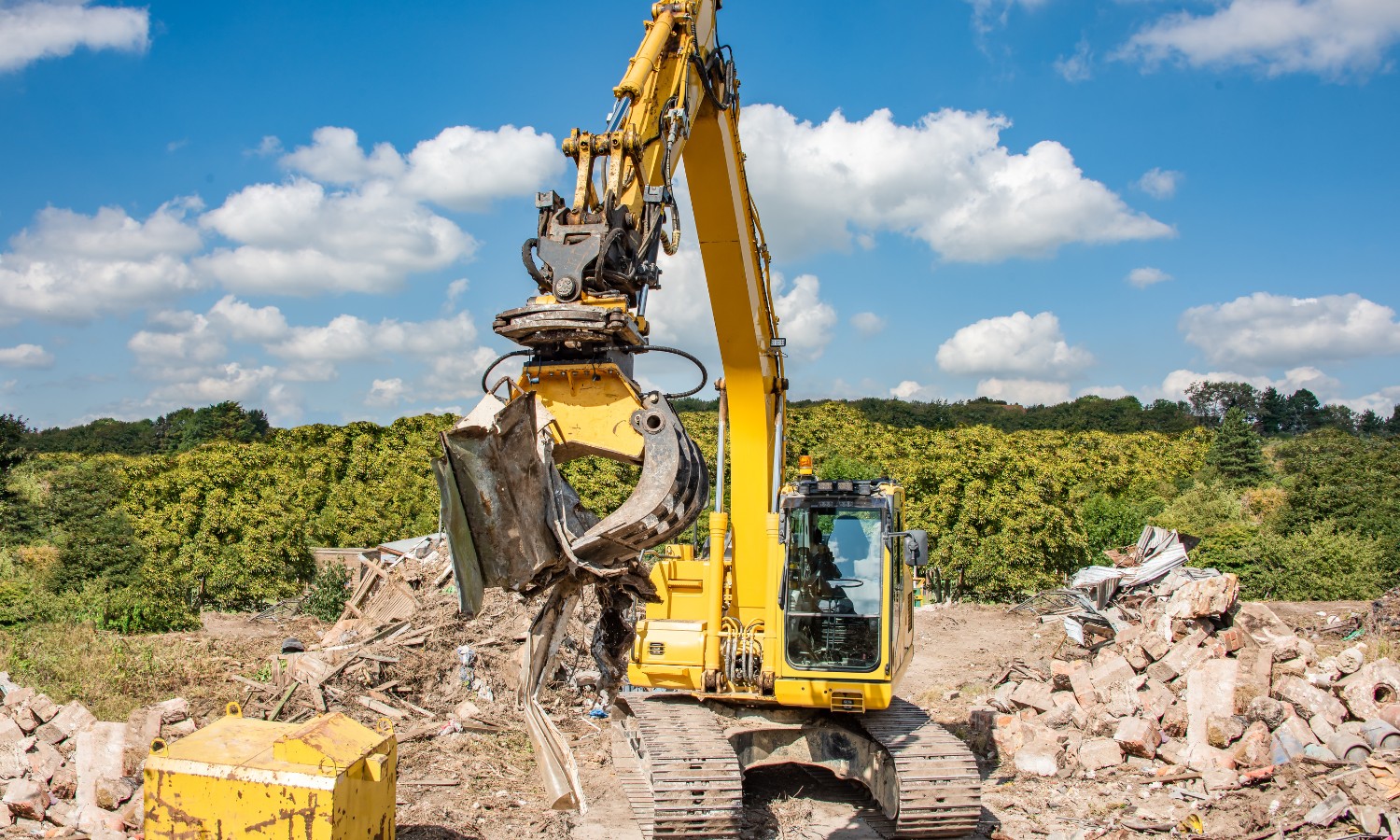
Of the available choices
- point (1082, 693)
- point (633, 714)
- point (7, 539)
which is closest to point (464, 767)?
point (633, 714)

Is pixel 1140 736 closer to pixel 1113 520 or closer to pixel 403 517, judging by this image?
pixel 403 517

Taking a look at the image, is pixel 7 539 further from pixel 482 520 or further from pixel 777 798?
pixel 482 520

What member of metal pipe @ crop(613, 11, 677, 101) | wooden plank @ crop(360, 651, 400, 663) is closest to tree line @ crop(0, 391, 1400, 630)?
wooden plank @ crop(360, 651, 400, 663)

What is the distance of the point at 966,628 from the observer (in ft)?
62.1

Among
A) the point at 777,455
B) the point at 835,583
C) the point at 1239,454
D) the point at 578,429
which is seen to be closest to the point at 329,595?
the point at 777,455

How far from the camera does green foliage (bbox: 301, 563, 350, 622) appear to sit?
62.5ft

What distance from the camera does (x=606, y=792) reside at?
9242 millimetres

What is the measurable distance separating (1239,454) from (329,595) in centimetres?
3548

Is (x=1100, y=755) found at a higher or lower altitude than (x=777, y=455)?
lower

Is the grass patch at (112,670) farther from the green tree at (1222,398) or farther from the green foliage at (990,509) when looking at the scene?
the green tree at (1222,398)

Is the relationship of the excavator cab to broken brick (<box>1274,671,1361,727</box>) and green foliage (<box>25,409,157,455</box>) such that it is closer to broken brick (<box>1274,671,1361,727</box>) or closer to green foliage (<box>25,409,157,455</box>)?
broken brick (<box>1274,671,1361,727</box>)

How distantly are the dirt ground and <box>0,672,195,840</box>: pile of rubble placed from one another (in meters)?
1.69

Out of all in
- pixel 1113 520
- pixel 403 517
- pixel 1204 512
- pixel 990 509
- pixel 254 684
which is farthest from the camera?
pixel 1204 512

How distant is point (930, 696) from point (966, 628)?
562 centimetres
